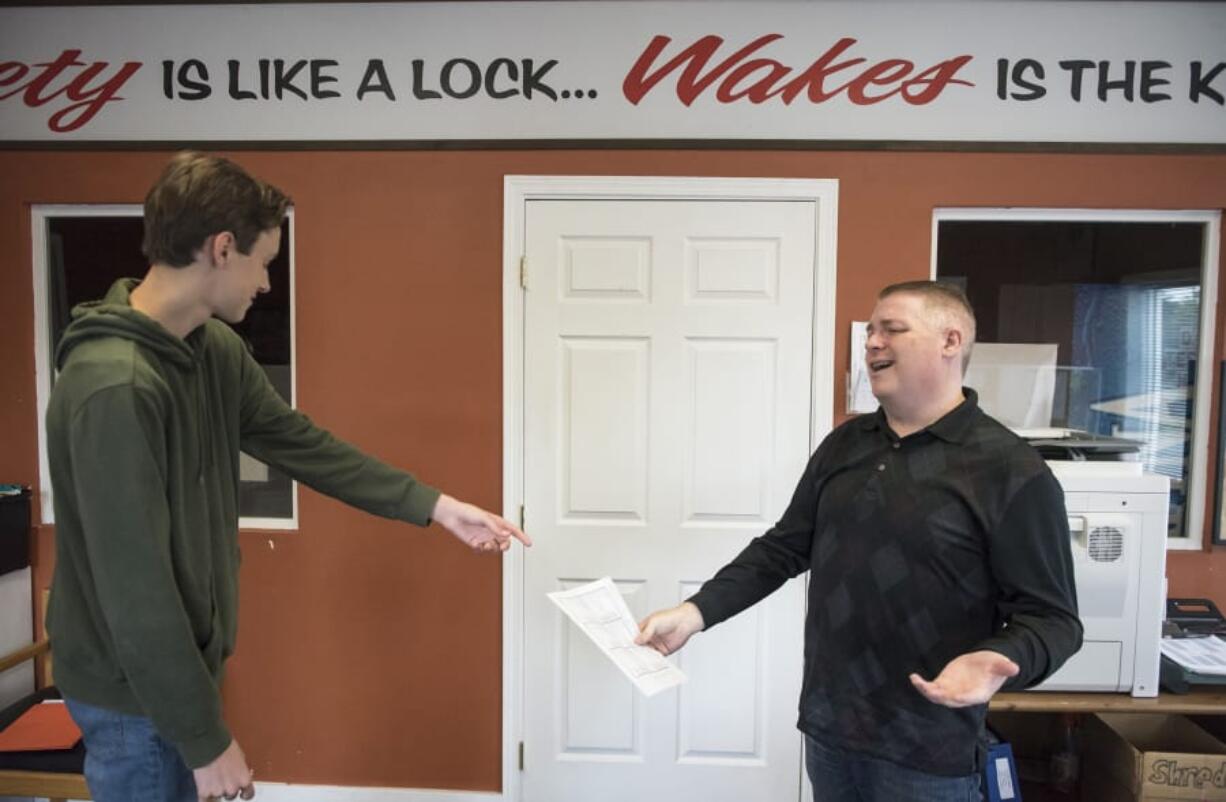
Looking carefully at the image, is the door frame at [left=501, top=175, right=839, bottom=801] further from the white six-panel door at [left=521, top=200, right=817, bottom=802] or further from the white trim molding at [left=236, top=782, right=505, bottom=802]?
the white trim molding at [left=236, top=782, right=505, bottom=802]

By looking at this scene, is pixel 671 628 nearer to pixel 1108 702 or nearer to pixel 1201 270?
pixel 1108 702

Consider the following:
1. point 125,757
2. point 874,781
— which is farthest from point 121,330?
point 874,781

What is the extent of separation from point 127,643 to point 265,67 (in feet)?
6.55

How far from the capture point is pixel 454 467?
2.38 meters

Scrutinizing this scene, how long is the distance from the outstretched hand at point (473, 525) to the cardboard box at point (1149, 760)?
1889 millimetres

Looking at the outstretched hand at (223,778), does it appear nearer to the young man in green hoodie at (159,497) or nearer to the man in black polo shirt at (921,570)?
the young man in green hoodie at (159,497)

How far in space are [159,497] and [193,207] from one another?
46cm

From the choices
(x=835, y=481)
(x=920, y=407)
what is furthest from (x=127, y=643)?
(x=920, y=407)

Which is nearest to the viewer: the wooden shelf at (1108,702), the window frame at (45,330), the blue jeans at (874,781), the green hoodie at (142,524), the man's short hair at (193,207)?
the green hoodie at (142,524)

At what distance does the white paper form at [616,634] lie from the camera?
4.61 feet

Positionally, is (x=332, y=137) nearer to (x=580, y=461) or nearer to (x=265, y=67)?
(x=265, y=67)

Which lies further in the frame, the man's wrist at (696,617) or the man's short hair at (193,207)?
the man's wrist at (696,617)

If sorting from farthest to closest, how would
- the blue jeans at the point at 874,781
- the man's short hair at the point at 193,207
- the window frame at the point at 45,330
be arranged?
the window frame at the point at 45,330, the blue jeans at the point at 874,781, the man's short hair at the point at 193,207

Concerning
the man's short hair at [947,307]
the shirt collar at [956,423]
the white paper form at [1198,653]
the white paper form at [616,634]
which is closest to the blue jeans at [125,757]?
the white paper form at [616,634]
